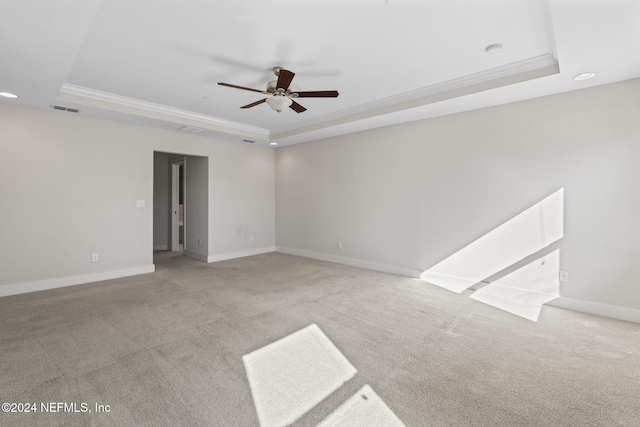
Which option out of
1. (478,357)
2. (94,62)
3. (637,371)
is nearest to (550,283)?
(637,371)

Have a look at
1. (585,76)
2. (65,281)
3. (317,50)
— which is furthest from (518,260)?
(65,281)

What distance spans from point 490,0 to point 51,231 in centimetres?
574

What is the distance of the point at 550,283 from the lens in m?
3.60

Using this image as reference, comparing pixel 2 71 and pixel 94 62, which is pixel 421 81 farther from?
pixel 2 71

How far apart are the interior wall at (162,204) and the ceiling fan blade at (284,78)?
5678 millimetres

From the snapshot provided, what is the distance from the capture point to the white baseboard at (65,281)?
3924 mm

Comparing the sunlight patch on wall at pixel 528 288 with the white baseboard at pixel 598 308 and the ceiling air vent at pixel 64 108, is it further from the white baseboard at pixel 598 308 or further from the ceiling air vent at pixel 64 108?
the ceiling air vent at pixel 64 108

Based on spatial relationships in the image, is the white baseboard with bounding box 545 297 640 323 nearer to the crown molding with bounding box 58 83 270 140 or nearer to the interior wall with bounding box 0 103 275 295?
the crown molding with bounding box 58 83 270 140

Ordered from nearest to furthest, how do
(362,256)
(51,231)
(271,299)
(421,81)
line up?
(421,81) → (271,299) → (51,231) → (362,256)

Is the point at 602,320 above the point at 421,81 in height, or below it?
below

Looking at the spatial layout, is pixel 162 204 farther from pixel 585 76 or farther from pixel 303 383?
pixel 585 76

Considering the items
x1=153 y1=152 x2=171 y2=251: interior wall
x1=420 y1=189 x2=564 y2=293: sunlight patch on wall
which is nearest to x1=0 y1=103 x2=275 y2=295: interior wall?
x1=153 y1=152 x2=171 y2=251: interior wall

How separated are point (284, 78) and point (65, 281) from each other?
4.33 metres

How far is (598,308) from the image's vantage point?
3295mm
